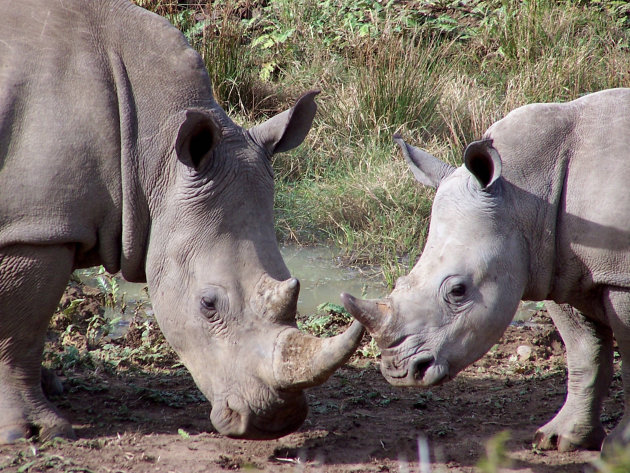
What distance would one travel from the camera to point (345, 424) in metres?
4.97

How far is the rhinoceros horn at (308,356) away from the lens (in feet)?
12.9

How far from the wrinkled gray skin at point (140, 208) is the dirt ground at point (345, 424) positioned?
307 mm

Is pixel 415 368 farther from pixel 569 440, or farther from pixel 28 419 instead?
pixel 28 419

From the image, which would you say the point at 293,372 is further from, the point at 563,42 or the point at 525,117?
the point at 563,42

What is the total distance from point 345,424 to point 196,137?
5.94ft

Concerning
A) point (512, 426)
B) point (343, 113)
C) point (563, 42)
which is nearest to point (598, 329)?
point (512, 426)

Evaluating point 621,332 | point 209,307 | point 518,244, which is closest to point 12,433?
point 209,307

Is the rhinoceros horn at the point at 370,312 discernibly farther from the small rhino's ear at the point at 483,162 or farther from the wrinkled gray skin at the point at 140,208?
the small rhino's ear at the point at 483,162

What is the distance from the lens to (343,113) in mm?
9477

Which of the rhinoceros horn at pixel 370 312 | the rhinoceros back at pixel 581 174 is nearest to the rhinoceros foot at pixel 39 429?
the rhinoceros horn at pixel 370 312

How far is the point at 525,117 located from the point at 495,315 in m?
1.03

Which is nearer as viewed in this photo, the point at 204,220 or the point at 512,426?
the point at 204,220

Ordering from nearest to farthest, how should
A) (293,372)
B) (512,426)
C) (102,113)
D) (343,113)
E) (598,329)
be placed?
(293,372)
(102,113)
(598,329)
(512,426)
(343,113)

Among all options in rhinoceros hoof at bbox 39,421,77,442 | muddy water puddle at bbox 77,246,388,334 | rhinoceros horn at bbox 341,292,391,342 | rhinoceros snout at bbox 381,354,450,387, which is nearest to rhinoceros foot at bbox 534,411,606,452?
rhinoceros snout at bbox 381,354,450,387
